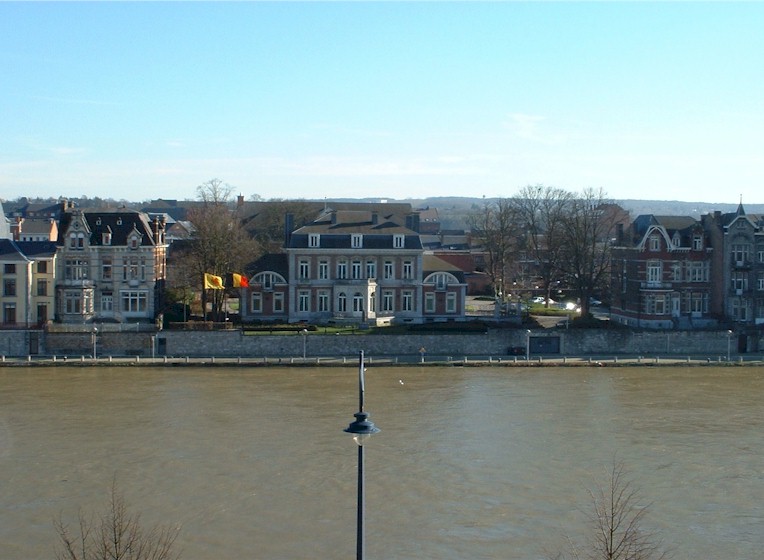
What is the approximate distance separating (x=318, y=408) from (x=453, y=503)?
32.9 ft

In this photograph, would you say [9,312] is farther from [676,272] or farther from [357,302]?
[676,272]

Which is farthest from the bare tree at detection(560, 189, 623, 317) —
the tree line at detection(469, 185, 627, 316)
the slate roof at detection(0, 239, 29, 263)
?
the slate roof at detection(0, 239, 29, 263)

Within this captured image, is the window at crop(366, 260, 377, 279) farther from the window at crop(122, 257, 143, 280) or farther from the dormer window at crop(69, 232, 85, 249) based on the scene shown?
the dormer window at crop(69, 232, 85, 249)

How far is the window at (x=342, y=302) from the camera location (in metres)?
43.6

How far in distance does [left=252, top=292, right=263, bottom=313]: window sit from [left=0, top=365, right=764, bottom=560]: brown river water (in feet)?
27.2

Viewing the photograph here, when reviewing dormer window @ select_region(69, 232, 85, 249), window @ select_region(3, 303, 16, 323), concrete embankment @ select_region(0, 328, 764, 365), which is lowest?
concrete embankment @ select_region(0, 328, 764, 365)

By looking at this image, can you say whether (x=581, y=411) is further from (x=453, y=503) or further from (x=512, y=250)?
(x=512, y=250)

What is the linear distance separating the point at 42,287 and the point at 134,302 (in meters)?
3.74

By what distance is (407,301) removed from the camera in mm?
44031

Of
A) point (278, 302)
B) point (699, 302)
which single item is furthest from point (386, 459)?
point (699, 302)

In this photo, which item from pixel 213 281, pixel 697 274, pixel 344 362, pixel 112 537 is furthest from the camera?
pixel 697 274

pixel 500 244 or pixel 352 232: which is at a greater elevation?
pixel 352 232

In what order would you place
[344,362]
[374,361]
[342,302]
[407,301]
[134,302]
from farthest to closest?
[407,301] → [342,302] → [134,302] → [344,362] → [374,361]

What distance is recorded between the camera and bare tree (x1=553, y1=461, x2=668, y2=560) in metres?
15.4
